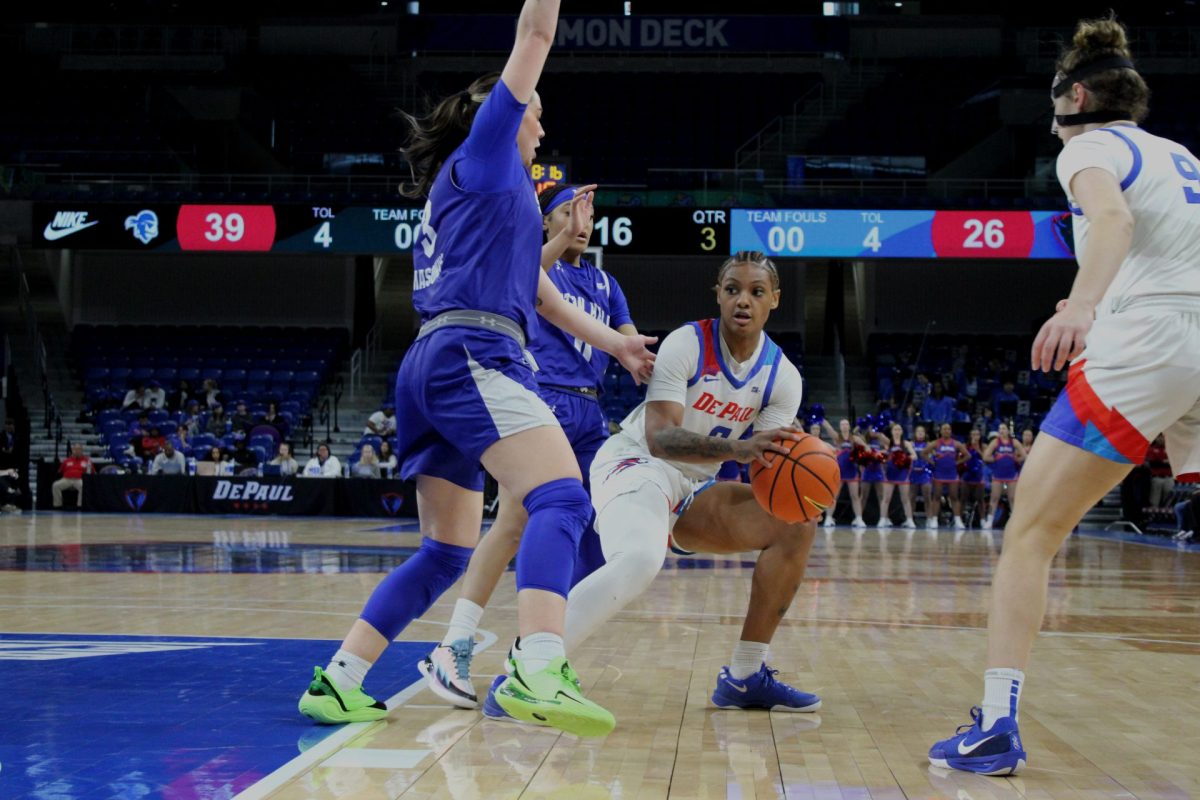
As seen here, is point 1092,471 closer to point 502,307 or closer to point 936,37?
point 502,307

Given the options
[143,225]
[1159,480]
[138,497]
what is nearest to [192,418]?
[138,497]

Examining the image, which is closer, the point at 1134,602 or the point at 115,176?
the point at 1134,602

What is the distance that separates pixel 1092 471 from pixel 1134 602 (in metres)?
5.59

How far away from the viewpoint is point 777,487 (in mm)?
4223

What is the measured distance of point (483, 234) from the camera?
3.63 m

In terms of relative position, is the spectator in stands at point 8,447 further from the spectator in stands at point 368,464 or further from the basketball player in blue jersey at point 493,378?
the basketball player in blue jersey at point 493,378

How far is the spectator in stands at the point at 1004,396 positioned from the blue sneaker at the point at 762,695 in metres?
19.6

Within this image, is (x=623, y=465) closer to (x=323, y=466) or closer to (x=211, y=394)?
(x=323, y=466)

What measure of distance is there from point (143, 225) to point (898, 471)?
1430 centimetres

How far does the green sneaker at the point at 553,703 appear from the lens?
3195 millimetres

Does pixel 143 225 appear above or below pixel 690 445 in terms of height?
above

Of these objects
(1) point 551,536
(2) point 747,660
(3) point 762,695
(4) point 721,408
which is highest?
(4) point 721,408

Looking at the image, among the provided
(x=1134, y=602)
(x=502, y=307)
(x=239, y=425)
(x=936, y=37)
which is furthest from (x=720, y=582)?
(x=936, y=37)

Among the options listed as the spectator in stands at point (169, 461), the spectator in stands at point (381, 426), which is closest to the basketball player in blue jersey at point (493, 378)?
the spectator in stands at point (381, 426)
